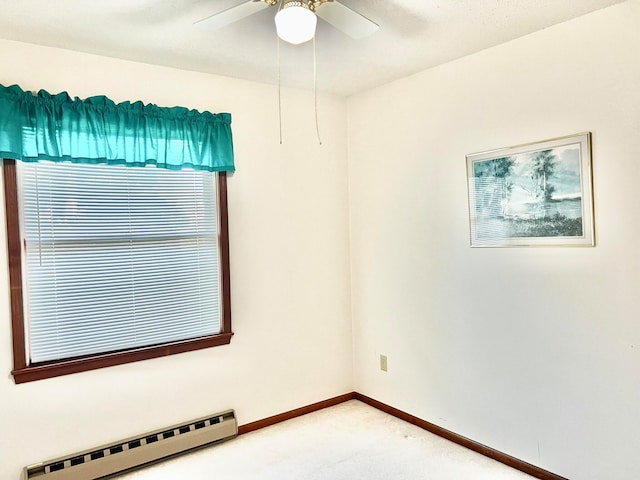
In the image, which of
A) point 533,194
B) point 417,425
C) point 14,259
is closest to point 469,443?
point 417,425

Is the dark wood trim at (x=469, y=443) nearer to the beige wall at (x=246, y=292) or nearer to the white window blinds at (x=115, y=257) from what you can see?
the beige wall at (x=246, y=292)

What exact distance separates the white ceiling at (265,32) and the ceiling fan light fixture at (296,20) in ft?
1.52

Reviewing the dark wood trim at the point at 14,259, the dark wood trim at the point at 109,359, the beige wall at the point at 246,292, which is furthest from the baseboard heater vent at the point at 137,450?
the dark wood trim at the point at 14,259

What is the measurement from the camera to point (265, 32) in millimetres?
2338

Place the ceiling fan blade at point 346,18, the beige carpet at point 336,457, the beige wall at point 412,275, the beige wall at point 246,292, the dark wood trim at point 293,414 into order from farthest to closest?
the dark wood trim at point 293,414 < the beige carpet at point 336,457 < the beige wall at point 246,292 < the beige wall at point 412,275 < the ceiling fan blade at point 346,18

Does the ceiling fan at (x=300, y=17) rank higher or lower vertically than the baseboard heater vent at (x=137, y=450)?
higher

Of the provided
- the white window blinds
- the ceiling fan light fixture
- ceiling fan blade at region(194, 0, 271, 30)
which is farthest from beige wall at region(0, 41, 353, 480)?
the ceiling fan light fixture

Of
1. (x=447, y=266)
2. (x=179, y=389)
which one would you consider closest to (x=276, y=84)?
(x=447, y=266)

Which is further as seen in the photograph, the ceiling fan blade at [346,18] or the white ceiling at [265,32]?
the white ceiling at [265,32]

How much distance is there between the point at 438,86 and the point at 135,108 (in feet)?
6.16

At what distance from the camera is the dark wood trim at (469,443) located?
96.4 inches

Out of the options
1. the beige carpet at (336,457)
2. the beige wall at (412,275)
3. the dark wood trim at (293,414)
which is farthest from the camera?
the dark wood trim at (293,414)

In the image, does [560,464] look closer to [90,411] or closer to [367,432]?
[367,432]

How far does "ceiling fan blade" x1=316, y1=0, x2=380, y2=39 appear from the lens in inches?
69.2
